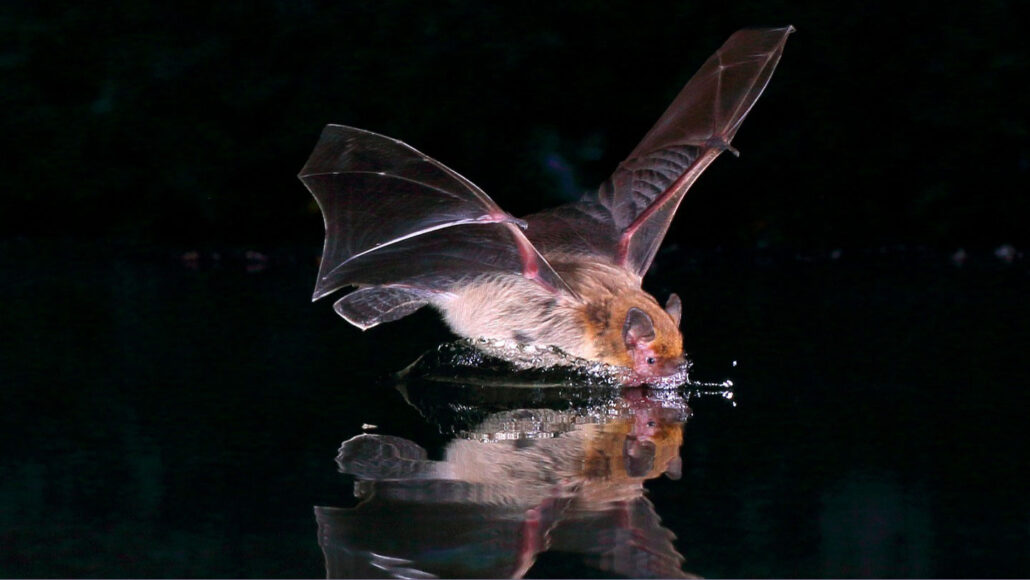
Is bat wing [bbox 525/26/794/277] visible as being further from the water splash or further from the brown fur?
the water splash

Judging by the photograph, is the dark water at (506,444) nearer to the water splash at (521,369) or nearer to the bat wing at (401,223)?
the water splash at (521,369)

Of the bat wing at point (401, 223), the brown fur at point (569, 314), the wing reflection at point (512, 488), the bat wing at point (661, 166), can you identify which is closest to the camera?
the wing reflection at point (512, 488)

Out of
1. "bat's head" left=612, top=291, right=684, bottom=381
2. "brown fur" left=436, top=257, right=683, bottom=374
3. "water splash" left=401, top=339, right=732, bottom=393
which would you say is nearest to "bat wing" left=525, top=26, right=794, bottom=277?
"brown fur" left=436, top=257, right=683, bottom=374

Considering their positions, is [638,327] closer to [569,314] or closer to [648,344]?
[648,344]

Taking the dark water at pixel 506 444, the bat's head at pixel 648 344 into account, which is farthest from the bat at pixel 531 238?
the dark water at pixel 506 444

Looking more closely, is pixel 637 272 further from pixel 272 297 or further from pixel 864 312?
pixel 272 297
